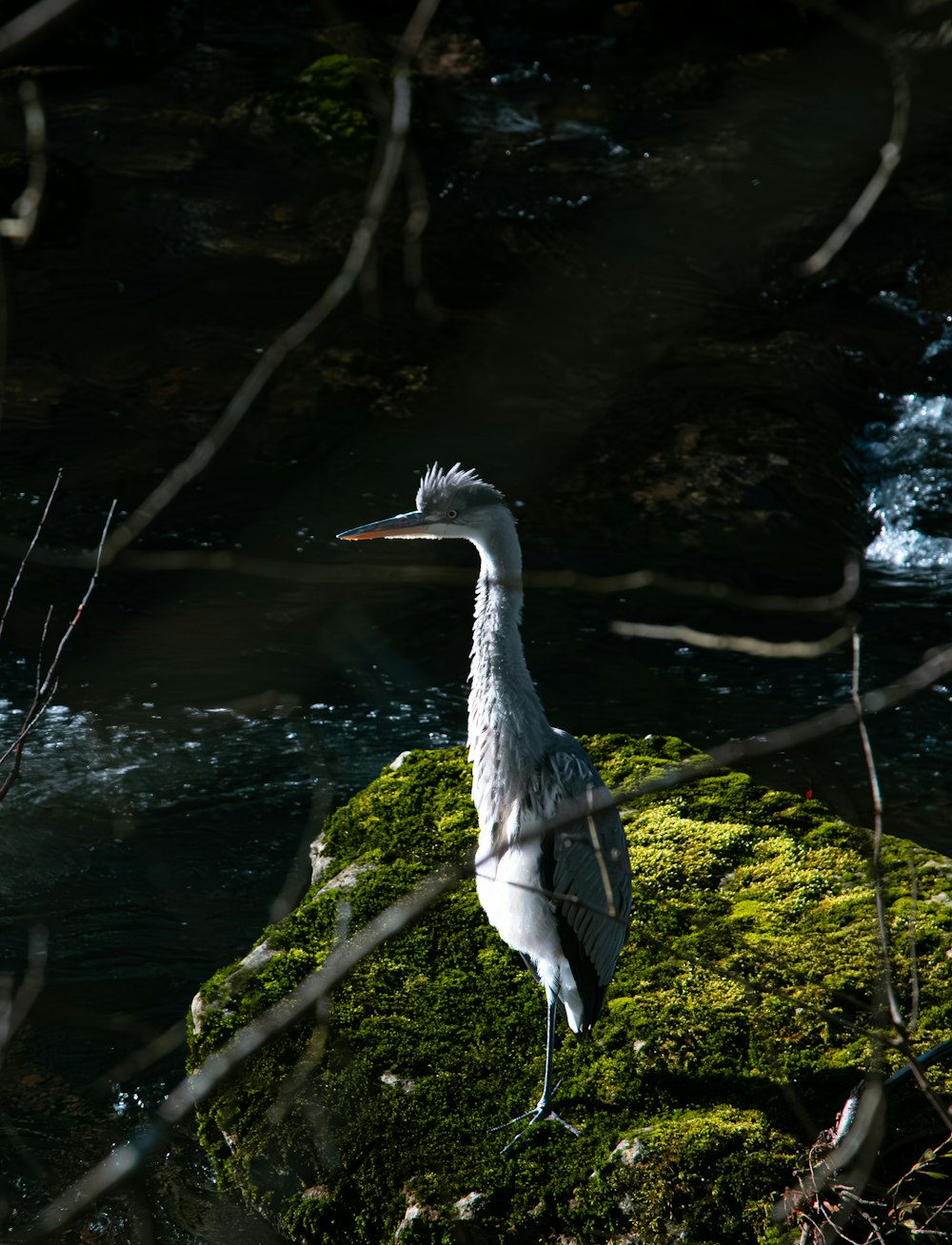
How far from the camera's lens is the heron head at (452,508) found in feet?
12.1

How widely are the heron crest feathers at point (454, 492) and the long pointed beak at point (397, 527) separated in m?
0.04

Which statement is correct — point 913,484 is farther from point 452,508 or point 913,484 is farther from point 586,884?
point 586,884

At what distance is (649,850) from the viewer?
452 cm

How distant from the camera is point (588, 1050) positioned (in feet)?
12.2

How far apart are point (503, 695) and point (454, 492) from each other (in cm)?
59

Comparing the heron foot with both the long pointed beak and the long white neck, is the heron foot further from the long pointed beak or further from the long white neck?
the long pointed beak

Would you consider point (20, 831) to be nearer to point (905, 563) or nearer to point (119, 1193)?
point (119, 1193)

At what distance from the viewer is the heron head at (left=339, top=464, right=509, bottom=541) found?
3693 millimetres

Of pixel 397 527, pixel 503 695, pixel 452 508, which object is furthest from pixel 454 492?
pixel 503 695

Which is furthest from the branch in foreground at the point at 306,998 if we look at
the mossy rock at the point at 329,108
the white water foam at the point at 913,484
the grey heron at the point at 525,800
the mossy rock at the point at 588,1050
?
the mossy rock at the point at 329,108

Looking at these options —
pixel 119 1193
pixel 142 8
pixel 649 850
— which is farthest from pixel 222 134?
pixel 119 1193

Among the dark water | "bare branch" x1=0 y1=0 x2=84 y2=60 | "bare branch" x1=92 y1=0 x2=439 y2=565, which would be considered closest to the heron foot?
the dark water

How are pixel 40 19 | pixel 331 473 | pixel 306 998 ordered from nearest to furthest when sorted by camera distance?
pixel 40 19 < pixel 306 998 < pixel 331 473

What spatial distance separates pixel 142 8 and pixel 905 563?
365 inches
